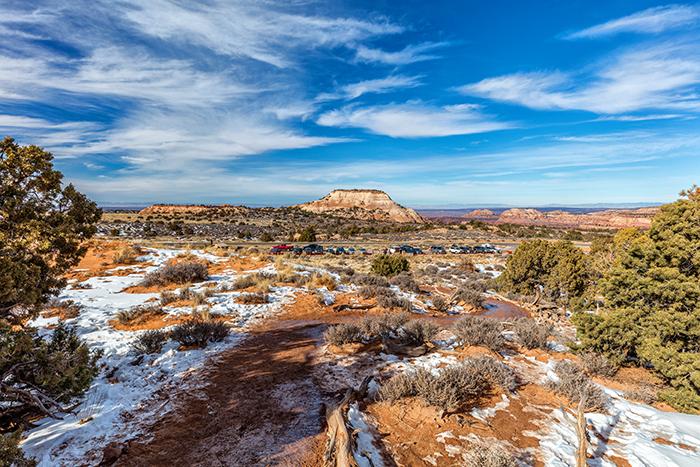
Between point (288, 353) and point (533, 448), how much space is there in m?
5.63

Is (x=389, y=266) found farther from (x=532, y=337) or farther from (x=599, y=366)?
(x=599, y=366)

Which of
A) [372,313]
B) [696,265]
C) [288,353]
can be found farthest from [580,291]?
[288,353]

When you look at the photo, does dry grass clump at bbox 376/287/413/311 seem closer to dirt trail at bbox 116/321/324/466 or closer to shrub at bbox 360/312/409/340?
shrub at bbox 360/312/409/340

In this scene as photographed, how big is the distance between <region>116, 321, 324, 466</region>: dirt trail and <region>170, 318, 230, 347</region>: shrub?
0.96m

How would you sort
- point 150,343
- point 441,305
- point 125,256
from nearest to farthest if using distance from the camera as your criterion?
1. point 150,343
2. point 441,305
3. point 125,256

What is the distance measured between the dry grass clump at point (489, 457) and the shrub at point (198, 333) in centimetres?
686

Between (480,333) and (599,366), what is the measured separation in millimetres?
2752

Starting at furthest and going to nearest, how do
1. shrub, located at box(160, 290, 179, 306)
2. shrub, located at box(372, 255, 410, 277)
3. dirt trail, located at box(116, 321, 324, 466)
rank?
shrub, located at box(372, 255, 410, 277) → shrub, located at box(160, 290, 179, 306) → dirt trail, located at box(116, 321, 324, 466)

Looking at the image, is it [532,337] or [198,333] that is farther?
[532,337]

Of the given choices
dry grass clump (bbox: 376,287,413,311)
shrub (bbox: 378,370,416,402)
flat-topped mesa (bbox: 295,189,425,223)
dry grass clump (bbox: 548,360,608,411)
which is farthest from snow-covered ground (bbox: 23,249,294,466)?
flat-topped mesa (bbox: 295,189,425,223)

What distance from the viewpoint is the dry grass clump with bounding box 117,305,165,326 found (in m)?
9.86

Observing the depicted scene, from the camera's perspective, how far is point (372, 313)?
13172mm

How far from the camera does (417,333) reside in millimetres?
9047

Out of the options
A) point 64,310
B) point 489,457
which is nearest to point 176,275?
point 64,310
